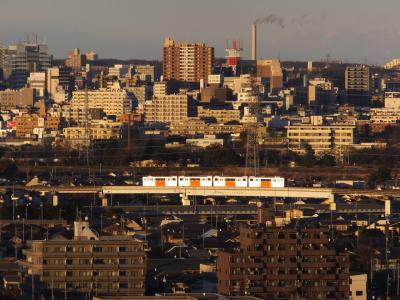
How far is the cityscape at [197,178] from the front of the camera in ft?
76.7

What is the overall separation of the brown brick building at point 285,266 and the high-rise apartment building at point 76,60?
3158 inches

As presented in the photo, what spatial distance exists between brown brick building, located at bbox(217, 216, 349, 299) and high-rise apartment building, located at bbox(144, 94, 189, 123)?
5594 centimetres

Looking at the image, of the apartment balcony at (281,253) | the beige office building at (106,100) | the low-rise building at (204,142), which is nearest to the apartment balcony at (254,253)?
the apartment balcony at (281,253)

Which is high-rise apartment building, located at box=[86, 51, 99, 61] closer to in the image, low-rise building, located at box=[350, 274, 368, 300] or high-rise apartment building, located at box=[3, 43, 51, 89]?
high-rise apartment building, located at box=[3, 43, 51, 89]

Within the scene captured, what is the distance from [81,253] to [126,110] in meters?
58.8

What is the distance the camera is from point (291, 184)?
4625 cm

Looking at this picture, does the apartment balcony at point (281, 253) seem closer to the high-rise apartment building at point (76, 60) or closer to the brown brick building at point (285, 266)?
the brown brick building at point (285, 266)

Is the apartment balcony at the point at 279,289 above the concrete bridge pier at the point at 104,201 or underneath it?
above

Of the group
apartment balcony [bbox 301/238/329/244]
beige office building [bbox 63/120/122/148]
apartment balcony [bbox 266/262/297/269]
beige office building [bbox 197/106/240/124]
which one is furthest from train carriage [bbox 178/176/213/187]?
beige office building [bbox 197/106/240/124]

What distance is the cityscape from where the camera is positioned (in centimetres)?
2339

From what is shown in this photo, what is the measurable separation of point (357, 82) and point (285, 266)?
7141cm

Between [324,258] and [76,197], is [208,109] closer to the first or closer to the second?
[76,197]

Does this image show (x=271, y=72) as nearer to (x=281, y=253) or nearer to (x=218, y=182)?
(x=218, y=182)

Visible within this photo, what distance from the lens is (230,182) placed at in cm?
4538
